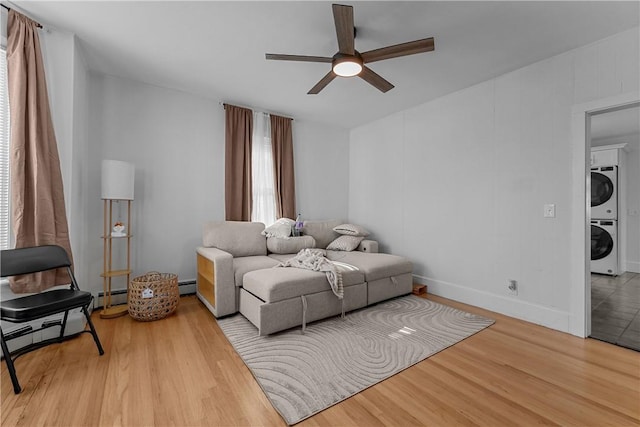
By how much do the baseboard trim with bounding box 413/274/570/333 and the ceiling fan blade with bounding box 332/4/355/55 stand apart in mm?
2858

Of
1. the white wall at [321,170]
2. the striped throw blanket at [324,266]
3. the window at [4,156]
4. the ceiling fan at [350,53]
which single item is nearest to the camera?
the ceiling fan at [350,53]

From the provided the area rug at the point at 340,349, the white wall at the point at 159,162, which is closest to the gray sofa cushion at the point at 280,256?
the area rug at the point at 340,349

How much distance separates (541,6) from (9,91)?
3949mm

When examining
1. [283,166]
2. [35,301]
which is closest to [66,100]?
[35,301]

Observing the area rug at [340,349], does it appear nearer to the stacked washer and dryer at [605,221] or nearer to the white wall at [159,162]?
the white wall at [159,162]

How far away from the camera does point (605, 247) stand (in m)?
5.00

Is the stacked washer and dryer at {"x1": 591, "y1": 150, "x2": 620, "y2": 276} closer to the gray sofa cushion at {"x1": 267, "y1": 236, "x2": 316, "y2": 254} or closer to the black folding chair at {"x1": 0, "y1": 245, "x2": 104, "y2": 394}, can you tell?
the gray sofa cushion at {"x1": 267, "y1": 236, "x2": 316, "y2": 254}

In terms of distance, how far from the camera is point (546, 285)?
2.73 metres

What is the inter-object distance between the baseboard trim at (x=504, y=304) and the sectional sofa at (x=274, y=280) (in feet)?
1.48

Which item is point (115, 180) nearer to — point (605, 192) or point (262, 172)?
point (262, 172)

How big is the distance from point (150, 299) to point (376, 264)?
7.69 ft

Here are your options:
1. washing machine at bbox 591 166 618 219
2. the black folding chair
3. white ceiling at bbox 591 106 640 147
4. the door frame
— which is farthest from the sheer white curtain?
washing machine at bbox 591 166 618 219

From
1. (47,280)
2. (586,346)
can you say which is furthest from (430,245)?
(47,280)

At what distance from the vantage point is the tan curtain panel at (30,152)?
2.10 m
